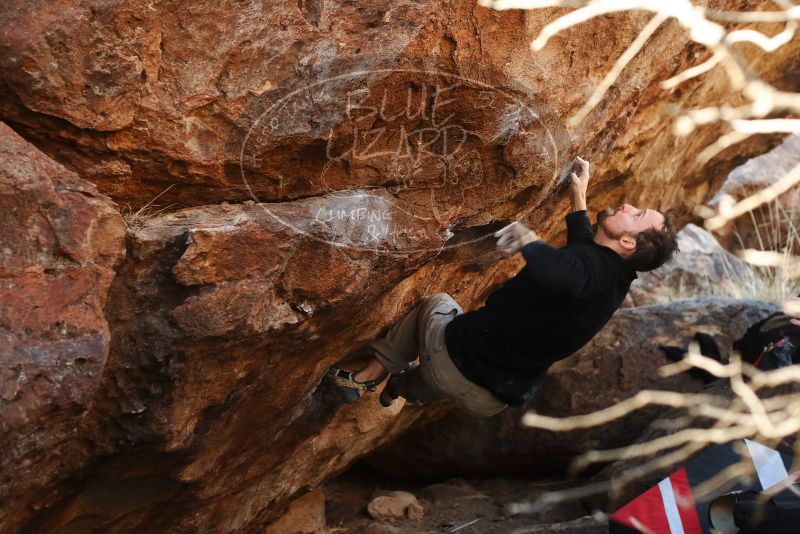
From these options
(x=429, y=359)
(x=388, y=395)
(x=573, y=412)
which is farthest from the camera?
(x=573, y=412)

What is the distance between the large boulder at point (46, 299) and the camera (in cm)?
247

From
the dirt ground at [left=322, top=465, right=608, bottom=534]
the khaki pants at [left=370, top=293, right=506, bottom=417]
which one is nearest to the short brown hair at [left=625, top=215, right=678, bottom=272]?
the khaki pants at [left=370, top=293, right=506, bottom=417]

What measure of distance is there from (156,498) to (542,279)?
1.90 m

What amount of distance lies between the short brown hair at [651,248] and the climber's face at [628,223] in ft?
0.07

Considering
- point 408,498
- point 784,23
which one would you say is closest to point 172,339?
point 408,498

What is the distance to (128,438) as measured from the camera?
10.1ft

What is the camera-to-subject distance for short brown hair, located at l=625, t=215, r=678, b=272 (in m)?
3.60

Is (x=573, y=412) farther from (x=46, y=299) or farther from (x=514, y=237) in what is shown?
(x=46, y=299)

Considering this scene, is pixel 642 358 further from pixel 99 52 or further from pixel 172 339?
pixel 99 52

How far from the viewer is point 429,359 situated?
383 cm

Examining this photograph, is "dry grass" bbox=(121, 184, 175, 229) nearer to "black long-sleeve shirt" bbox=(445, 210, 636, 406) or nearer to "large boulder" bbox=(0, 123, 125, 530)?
"large boulder" bbox=(0, 123, 125, 530)

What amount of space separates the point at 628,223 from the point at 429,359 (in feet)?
3.51

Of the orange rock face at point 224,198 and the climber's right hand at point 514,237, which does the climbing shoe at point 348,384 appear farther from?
the climber's right hand at point 514,237

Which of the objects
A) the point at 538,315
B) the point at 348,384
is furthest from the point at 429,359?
the point at 538,315
